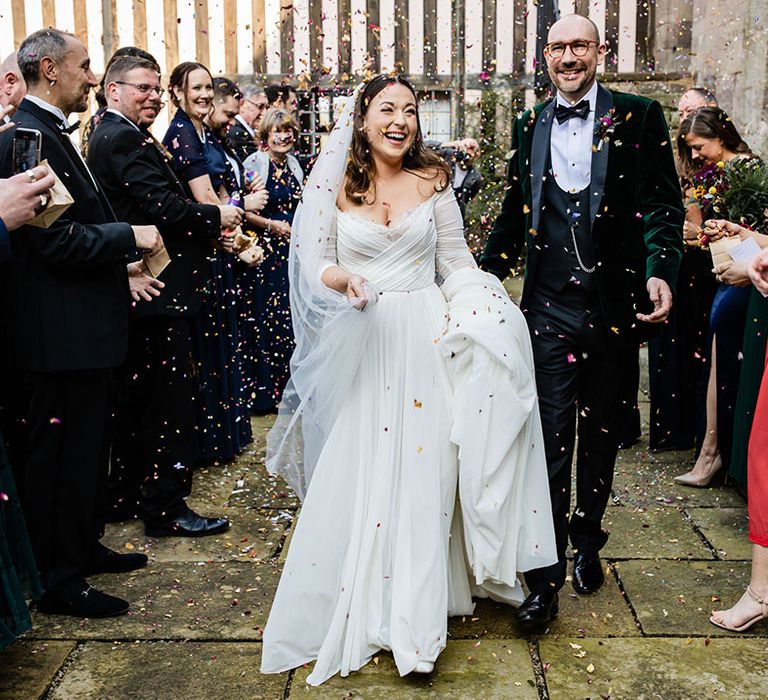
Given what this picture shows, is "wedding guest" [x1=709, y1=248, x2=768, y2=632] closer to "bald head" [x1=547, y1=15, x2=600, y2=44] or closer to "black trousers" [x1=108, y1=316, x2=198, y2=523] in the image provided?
"bald head" [x1=547, y1=15, x2=600, y2=44]

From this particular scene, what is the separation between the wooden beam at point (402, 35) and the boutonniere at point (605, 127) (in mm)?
7777

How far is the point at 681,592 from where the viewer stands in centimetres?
347

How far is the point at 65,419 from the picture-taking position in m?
3.36

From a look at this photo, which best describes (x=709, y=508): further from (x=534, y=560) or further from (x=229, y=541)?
(x=229, y=541)

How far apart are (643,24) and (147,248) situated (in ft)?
27.9

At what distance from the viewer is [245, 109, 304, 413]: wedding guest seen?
609cm

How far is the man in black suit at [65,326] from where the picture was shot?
3.22 m

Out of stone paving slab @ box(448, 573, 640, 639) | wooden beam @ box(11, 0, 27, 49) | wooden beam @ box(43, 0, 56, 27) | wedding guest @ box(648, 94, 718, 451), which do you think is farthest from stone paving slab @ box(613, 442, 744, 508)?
wooden beam @ box(11, 0, 27, 49)

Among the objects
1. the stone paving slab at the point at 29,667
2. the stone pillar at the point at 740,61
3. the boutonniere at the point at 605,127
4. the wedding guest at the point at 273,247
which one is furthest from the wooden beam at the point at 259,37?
the stone paving slab at the point at 29,667

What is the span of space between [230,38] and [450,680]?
9.45 metres

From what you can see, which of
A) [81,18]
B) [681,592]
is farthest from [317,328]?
[81,18]

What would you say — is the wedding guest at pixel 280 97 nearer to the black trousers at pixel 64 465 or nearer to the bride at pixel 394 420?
the bride at pixel 394 420

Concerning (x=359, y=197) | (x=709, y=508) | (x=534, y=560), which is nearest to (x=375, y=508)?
(x=534, y=560)

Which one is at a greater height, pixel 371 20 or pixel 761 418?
pixel 371 20
